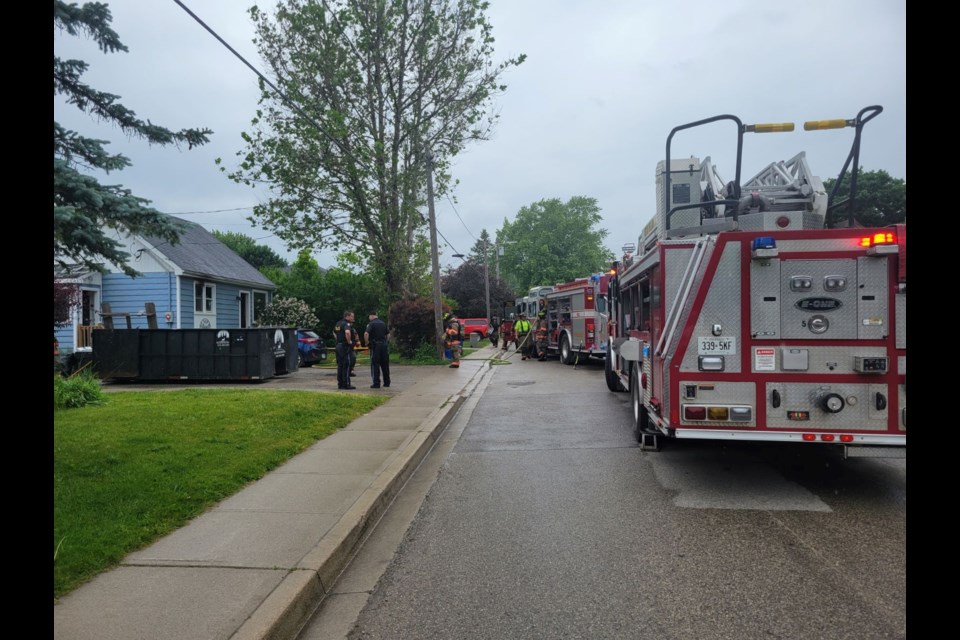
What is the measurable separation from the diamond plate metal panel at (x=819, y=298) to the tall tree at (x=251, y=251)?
179 feet

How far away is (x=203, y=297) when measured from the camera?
1048 inches

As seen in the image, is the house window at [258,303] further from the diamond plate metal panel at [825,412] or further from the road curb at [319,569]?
the diamond plate metal panel at [825,412]

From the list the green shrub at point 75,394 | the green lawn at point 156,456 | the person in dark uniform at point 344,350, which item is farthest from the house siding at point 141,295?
the green shrub at point 75,394

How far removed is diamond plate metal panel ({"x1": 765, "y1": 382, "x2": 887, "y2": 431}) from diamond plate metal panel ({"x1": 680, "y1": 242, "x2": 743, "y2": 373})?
1.61 ft

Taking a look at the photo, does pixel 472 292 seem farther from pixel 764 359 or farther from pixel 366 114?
pixel 764 359

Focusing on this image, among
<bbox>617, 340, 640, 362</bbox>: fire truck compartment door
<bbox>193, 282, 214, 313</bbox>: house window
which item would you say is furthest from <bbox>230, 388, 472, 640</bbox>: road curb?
<bbox>193, 282, 214, 313</bbox>: house window

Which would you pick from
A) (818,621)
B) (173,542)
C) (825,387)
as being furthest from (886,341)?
(173,542)

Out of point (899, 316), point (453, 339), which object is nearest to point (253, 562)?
point (899, 316)

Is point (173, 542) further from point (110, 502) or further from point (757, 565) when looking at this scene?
point (757, 565)

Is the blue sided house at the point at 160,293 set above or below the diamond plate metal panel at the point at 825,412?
above

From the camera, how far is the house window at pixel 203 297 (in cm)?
2609

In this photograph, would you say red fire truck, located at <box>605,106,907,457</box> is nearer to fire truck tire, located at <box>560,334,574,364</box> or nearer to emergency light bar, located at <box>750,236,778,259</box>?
emergency light bar, located at <box>750,236,778,259</box>

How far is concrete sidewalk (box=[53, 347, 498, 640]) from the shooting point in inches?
143

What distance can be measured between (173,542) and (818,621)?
4.19 metres
